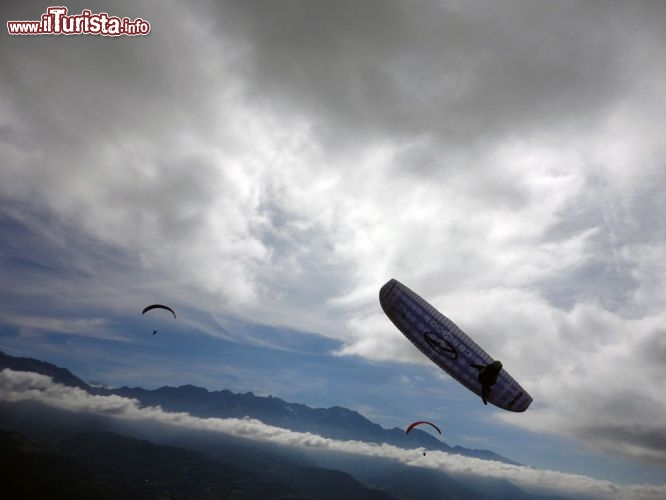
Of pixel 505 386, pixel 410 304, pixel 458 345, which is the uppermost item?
pixel 410 304

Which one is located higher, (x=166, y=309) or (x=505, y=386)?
(x=166, y=309)

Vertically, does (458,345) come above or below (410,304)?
below

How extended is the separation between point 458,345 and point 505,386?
7.74m

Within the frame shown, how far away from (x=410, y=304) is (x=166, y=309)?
1724 inches

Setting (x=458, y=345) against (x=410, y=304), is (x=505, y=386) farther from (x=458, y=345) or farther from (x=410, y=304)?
(x=410, y=304)

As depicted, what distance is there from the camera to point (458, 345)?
157 ft

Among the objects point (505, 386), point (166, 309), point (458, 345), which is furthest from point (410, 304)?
point (166, 309)

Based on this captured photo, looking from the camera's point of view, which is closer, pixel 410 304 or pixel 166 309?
pixel 410 304

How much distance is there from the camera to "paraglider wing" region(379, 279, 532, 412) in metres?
48.0

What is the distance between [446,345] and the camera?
48500mm

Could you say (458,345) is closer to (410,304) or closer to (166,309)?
(410,304)

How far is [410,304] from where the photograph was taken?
4997cm

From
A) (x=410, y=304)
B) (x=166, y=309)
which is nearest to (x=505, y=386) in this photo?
(x=410, y=304)

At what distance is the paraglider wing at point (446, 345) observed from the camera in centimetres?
4800
